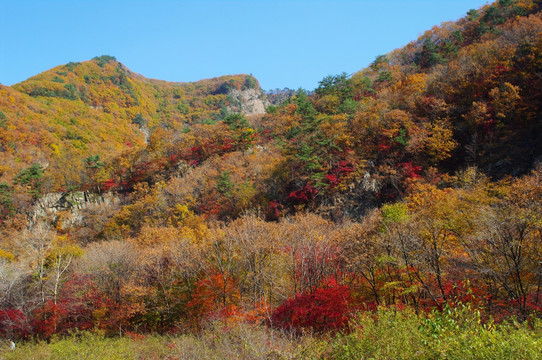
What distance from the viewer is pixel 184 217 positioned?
32812mm

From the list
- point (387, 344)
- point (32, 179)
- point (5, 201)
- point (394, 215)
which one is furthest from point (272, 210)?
point (32, 179)

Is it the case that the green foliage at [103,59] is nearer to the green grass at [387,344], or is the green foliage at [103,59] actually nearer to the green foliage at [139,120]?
the green foliage at [139,120]

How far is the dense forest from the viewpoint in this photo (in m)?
12.2

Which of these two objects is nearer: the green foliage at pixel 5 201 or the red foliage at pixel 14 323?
the red foliage at pixel 14 323

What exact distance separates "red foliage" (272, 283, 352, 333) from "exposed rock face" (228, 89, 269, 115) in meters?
113

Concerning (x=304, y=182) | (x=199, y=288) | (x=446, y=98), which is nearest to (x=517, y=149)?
(x=446, y=98)

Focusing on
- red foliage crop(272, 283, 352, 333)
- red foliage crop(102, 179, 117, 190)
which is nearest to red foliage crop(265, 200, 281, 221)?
red foliage crop(272, 283, 352, 333)

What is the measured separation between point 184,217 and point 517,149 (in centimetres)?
3206

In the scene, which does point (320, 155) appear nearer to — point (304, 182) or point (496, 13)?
point (304, 182)

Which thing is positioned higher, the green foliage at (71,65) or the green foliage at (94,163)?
the green foliage at (71,65)

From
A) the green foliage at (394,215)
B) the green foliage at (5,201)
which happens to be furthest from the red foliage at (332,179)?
the green foliage at (5,201)

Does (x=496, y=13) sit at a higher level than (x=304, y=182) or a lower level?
higher

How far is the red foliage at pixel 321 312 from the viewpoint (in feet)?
44.8

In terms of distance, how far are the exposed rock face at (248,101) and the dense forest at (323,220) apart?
72.2 meters
